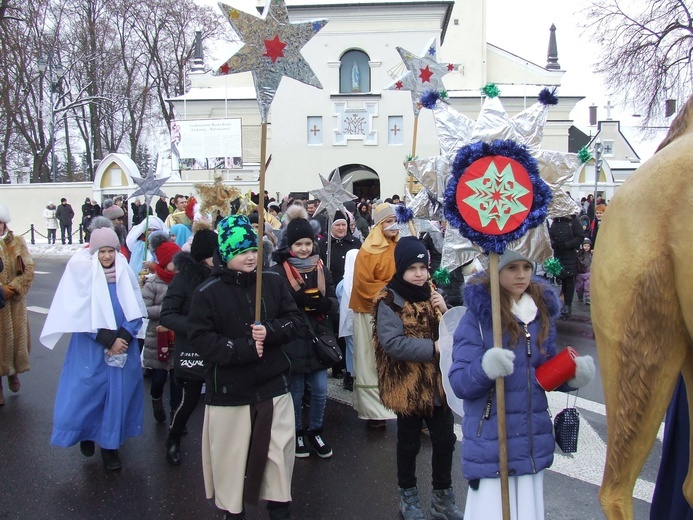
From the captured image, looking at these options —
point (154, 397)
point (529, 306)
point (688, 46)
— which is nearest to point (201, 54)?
point (688, 46)

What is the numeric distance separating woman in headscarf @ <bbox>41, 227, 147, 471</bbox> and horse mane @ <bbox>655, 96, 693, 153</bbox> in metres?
3.93

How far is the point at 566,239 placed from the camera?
9930 mm

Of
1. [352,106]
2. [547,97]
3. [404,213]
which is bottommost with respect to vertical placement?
[404,213]

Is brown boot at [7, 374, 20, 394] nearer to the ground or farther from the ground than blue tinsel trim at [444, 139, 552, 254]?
nearer to the ground

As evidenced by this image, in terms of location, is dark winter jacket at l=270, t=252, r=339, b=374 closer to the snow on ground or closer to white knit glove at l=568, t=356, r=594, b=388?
white knit glove at l=568, t=356, r=594, b=388

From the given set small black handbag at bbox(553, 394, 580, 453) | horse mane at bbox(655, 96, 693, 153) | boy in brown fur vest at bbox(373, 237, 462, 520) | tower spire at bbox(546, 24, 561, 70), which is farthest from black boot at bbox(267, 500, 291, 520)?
tower spire at bbox(546, 24, 561, 70)

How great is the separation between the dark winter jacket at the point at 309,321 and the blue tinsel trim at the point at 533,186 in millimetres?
2303

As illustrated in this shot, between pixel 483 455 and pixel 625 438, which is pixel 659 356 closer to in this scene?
pixel 625 438

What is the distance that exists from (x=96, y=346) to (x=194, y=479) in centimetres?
123

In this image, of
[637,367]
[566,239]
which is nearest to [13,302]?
[637,367]

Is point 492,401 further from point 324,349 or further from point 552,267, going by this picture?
point 324,349

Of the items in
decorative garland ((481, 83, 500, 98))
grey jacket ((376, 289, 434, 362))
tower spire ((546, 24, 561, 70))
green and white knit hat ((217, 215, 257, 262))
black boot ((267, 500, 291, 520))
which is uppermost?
tower spire ((546, 24, 561, 70))

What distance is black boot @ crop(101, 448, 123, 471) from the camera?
4664mm

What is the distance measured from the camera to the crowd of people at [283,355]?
2840mm
